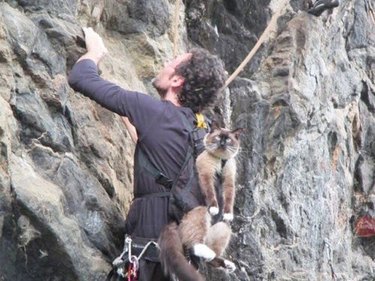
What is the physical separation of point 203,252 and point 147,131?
985mm

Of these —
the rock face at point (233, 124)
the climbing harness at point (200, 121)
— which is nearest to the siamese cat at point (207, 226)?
the climbing harness at point (200, 121)

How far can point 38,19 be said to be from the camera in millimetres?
6379

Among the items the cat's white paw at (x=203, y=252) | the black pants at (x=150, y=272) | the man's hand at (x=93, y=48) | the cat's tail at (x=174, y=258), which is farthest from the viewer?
the man's hand at (x=93, y=48)

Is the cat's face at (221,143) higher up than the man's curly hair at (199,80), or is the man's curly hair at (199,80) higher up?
the man's curly hair at (199,80)

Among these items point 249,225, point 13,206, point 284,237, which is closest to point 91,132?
point 13,206

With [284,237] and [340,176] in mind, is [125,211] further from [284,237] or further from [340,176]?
[340,176]

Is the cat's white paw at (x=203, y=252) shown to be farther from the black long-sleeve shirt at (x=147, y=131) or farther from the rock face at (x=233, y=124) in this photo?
the rock face at (x=233, y=124)

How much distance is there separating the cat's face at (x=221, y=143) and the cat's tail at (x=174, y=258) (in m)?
0.87

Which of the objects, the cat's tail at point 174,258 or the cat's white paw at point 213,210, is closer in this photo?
the cat's tail at point 174,258

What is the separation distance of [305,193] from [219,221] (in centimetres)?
428

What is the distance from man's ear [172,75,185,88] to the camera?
18.3ft

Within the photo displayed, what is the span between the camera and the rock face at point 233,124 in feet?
17.9

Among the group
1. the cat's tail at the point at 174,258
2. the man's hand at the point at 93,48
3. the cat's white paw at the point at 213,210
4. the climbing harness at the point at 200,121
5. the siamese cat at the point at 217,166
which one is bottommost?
the cat's tail at the point at 174,258

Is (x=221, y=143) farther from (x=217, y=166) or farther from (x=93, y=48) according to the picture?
(x=93, y=48)
